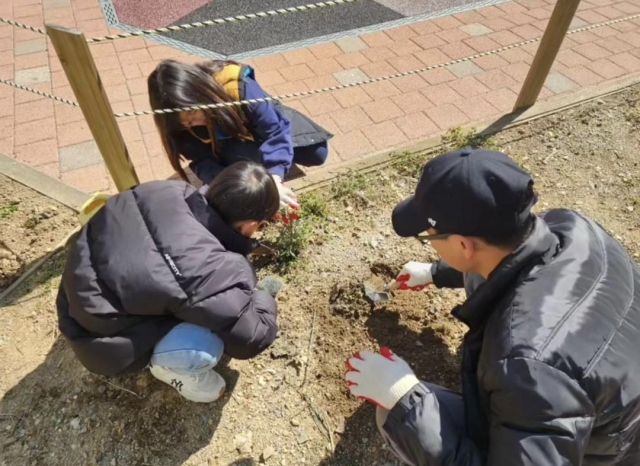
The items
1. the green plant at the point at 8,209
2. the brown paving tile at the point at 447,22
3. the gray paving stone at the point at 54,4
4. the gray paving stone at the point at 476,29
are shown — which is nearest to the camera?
the green plant at the point at 8,209

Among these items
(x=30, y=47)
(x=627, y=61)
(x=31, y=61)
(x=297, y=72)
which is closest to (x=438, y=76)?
(x=297, y=72)

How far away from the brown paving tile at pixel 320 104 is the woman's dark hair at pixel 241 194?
185 centimetres

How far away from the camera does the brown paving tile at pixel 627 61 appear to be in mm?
4082

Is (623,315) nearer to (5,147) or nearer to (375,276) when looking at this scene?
(375,276)

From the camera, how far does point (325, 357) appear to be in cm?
220

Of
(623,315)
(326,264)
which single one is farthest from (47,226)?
(623,315)

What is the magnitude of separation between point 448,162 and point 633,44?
13.6ft

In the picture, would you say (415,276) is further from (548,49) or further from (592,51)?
(592,51)

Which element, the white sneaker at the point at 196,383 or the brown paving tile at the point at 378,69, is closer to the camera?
the white sneaker at the point at 196,383

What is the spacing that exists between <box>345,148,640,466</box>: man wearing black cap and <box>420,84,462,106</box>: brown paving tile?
228 cm

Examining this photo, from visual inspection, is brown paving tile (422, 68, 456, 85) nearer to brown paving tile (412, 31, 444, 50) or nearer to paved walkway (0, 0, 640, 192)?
paved walkway (0, 0, 640, 192)

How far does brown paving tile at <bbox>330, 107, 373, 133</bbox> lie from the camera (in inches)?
137

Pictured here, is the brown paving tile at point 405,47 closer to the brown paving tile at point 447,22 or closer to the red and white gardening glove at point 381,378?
the brown paving tile at point 447,22

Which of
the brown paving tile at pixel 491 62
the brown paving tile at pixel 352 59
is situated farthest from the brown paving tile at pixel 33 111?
the brown paving tile at pixel 491 62
